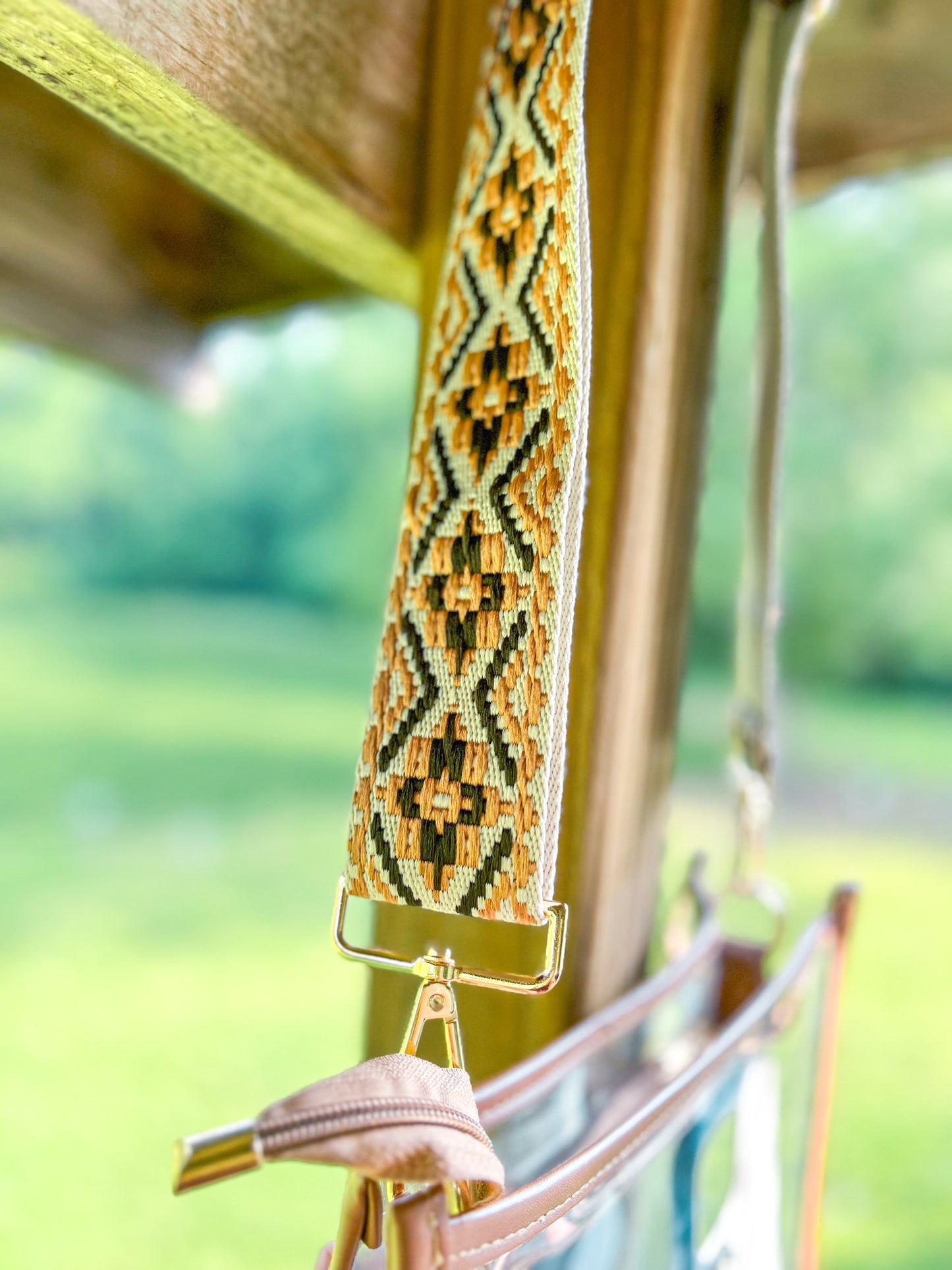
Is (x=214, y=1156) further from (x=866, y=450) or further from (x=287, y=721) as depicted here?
(x=866, y=450)

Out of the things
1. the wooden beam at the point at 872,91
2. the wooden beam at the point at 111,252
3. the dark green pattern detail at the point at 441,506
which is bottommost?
the dark green pattern detail at the point at 441,506

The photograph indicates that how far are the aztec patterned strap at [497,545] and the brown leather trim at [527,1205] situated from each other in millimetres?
83

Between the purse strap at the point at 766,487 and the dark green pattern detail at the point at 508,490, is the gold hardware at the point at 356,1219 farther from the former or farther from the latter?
the purse strap at the point at 766,487

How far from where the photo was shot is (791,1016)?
53 centimetres

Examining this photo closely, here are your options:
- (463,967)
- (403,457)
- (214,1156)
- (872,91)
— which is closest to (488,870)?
(463,967)

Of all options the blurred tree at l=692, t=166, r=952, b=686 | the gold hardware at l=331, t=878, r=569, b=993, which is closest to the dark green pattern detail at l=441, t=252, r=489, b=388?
the gold hardware at l=331, t=878, r=569, b=993

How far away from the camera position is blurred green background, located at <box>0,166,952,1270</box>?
1360 millimetres

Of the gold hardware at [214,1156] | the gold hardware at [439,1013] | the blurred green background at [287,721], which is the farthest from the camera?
the blurred green background at [287,721]

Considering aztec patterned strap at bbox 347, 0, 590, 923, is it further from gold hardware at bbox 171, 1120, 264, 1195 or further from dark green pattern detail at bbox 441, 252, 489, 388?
gold hardware at bbox 171, 1120, 264, 1195

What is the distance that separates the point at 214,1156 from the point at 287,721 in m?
5.48

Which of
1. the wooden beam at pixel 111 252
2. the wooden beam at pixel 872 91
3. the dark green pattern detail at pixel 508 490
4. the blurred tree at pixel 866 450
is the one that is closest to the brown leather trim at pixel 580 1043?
the dark green pattern detail at pixel 508 490

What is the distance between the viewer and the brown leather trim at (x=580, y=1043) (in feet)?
1.23

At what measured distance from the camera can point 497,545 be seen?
38 cm

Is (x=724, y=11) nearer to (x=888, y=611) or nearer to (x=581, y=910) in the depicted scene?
(x=581, y=910)
